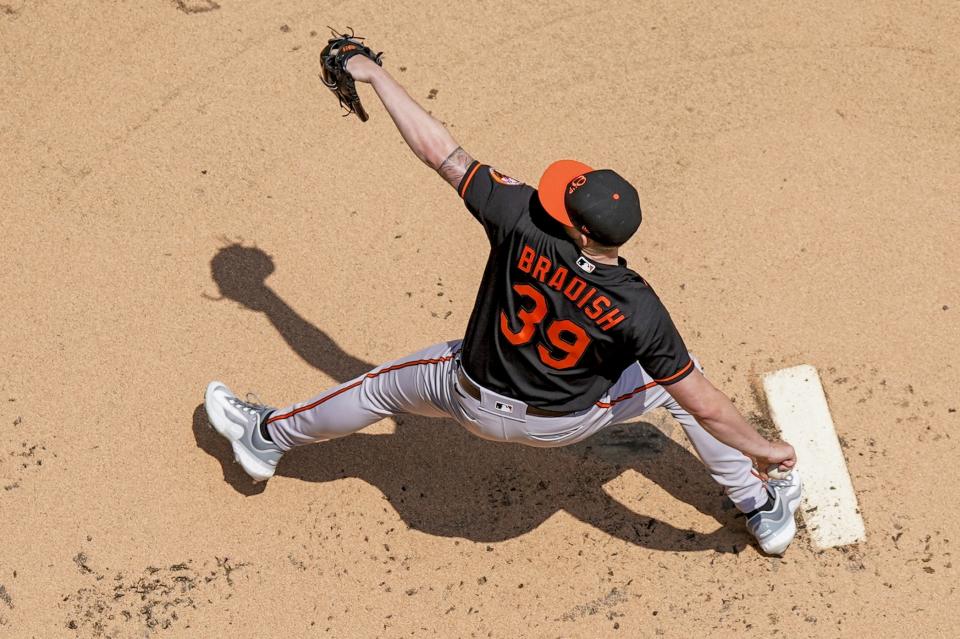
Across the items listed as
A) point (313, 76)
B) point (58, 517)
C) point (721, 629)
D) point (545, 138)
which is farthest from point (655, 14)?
point (58, 517)

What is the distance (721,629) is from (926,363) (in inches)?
68.2

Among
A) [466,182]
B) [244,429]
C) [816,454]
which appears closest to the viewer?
[466,182]

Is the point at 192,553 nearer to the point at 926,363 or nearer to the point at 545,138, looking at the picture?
the point at 545,138

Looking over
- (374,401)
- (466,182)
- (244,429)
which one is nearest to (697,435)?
(374,401)

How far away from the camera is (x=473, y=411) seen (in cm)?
440

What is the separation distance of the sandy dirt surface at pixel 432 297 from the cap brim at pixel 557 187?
1.86 meters

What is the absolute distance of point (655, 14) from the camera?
263 inches

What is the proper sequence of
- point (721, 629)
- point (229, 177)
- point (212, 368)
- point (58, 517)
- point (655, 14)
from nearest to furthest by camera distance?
point (721, 629) < point (58, 517) < point (212, 368) < point (229, 177) < point (655, 14)

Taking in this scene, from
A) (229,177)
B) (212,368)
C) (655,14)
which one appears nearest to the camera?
(212,368)

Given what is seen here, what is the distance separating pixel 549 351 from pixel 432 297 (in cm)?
183

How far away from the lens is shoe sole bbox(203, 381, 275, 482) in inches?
201

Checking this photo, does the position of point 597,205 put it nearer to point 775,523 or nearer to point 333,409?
point 333,409

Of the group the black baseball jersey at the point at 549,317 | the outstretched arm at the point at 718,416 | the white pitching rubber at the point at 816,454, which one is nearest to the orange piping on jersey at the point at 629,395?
the black baseball jersey at the point at 549,317

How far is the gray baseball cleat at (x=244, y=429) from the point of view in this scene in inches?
201
